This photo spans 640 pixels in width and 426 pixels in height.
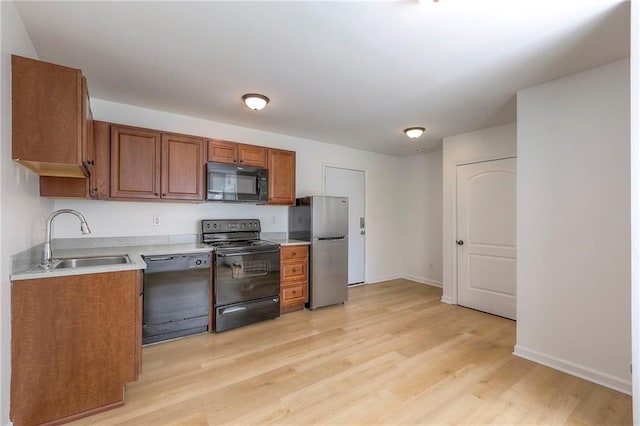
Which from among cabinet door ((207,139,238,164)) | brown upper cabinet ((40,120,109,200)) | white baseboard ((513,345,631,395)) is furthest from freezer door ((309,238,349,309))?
brown upper cabinet ((40,120,109,200))

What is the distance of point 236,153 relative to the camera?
3.55m

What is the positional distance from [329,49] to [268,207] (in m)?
2.50

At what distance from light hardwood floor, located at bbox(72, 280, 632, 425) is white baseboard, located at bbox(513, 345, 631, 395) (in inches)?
2.7

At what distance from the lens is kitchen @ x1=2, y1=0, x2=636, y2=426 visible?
2.01 m

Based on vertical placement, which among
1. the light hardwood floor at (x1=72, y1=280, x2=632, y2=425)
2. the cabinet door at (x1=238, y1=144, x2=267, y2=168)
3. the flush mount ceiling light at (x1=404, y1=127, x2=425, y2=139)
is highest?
the flush mount ceiling light at (x1=404, y1=127, x2=425, y2=139)

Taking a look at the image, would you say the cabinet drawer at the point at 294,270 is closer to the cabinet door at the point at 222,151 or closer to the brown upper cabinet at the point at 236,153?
the brown upper cabinet at the point at 236,153

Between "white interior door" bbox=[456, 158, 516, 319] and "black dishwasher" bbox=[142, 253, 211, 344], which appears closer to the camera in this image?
"black dishwasher" bbox=[142, 253, 211, 344]

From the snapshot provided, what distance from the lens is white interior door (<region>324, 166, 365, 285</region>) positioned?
505 centimetres

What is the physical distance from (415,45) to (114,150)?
285cm

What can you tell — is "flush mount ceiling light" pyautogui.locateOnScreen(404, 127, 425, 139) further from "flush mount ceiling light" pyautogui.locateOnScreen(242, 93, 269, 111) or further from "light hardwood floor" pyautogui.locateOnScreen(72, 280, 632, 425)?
"light hardwood floor" pyautogui.locateOnScreen(72, 280, 632, 425)

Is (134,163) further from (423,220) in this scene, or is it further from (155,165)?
(423,220)

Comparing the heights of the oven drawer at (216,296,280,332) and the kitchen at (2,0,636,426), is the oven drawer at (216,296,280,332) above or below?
below

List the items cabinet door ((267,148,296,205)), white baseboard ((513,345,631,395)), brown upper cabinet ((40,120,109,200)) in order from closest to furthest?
white baseboard ((513,345,631,395)), brown upper cabinet ((40,120,109,200)), cabinet door ((267,148,296,205))

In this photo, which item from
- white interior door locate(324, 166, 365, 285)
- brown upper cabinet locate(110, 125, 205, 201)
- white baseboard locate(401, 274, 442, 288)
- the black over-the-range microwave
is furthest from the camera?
white baseboard locate(401, 274, 442, 288)
